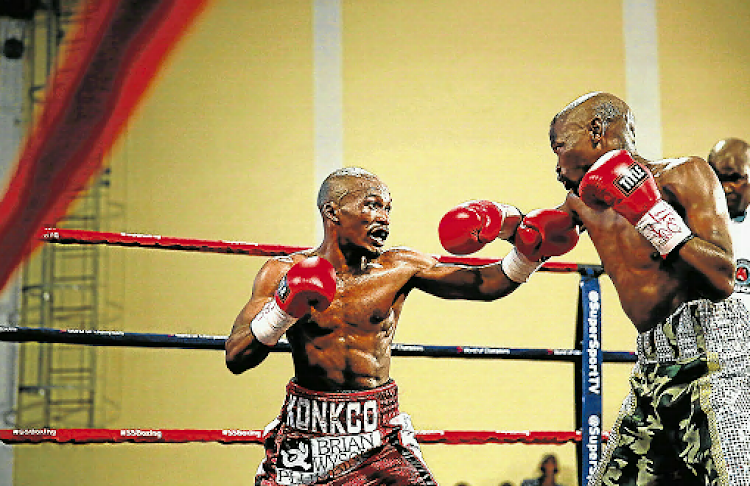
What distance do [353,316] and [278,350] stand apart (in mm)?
616

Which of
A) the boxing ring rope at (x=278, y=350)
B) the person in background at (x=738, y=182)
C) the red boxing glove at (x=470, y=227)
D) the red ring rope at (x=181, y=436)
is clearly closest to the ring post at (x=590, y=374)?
the boxing ring rope at (x=278, y=350)

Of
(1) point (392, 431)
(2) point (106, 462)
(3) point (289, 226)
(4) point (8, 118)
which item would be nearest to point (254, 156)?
(3) point (289, 226)

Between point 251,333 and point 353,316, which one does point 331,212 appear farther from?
point 251,333

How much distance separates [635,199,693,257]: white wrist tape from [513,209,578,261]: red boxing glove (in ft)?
1.31

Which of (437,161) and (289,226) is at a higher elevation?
(437,161)

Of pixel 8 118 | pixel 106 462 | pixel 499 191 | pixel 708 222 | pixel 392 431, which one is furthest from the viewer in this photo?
pixel 499 191

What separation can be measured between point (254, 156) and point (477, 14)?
65.5 inches

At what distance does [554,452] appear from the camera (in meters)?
4.70

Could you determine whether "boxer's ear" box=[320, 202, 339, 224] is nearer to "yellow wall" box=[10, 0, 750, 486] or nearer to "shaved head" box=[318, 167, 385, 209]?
"shaved head" box=[318, 167, 385, 209]

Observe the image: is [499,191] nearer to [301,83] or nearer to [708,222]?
[301,83]

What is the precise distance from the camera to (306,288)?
5.74ft

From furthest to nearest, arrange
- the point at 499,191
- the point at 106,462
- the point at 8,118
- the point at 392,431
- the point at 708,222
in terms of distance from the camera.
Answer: the point at 499,191 < the point at 8,118 < the point at 106,462 < the point at 392,431 < the point at 708,222

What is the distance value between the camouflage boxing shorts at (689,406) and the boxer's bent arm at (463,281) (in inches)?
16.9

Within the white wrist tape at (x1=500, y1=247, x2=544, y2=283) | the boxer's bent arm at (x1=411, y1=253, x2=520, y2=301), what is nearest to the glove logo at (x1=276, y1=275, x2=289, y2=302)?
the boxer's bent arm at (x1=411, y1=253, x2=520, y2=301)
